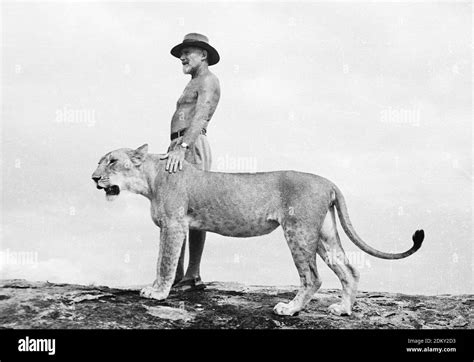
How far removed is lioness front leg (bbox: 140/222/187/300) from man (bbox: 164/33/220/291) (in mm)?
547

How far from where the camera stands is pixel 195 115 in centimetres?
741

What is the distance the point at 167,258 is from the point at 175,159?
1.09m

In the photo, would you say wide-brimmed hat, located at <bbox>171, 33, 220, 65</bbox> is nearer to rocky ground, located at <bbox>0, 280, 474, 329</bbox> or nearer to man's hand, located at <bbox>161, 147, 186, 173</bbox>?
man's hand, located at <bbox>161, 147, 186, 173</bbox>

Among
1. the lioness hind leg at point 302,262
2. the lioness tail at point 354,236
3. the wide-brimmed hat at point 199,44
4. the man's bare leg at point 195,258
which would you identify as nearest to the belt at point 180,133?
the wide-brimmed hat at point 199,44

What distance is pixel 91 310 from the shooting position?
21.6 ft

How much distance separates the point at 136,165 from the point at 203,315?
180 cm

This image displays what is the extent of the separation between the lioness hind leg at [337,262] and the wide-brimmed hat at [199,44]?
242cm

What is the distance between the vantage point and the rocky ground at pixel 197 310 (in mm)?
6438

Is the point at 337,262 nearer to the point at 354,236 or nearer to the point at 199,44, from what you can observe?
the point at 354,236

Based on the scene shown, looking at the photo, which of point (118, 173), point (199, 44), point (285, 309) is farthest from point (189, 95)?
point (285, 309)

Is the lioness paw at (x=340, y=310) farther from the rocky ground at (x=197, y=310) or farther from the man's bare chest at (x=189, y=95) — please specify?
the man's bare chest at (x=189, y=95)

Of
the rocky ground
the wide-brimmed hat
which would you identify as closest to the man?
the wide-brimmed hat
